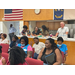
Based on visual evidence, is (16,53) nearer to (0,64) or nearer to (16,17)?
(0,64)

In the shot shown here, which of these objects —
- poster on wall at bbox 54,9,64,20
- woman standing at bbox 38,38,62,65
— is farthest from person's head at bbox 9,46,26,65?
poster on wall at bbox 54,9,64,20

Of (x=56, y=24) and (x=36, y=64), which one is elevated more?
(x=56, y=24)

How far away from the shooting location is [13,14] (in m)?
10.1

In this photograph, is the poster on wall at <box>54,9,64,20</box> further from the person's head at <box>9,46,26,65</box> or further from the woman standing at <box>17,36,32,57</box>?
the person's head at <box>9,46,26,65</box>

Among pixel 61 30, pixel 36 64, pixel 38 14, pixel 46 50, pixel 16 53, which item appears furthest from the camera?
pixel 38 14

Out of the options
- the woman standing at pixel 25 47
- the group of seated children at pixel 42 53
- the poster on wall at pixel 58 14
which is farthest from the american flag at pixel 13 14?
the woman standing at pixel 25 47

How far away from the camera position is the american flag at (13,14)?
9.82 m

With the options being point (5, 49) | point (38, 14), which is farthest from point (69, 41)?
point (38, 14)

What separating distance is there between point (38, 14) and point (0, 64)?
727 cm

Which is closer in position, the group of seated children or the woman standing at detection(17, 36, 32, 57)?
the group of seated children

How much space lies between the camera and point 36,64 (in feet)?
7.33

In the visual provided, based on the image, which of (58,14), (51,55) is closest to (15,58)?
(51,55)

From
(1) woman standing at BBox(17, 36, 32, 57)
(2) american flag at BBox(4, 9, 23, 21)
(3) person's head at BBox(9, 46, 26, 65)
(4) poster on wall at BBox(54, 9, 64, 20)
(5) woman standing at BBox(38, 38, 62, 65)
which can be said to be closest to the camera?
(3) person's head at BBox(9, 46, 26, 65)

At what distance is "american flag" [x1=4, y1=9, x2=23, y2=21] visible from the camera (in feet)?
32.2
